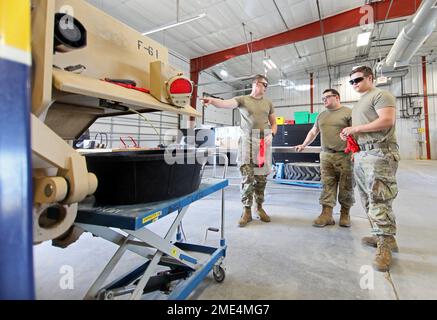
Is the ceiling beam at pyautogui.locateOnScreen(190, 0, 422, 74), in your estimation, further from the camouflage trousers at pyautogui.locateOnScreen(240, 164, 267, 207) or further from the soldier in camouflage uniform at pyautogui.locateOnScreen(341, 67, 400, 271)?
the camouflage trousers at pyautogui.locateOnScreen(240, 164, 267, 207)

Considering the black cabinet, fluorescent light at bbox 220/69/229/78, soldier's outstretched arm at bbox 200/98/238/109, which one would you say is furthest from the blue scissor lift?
fluorescent light at bbox 220/69/229/78

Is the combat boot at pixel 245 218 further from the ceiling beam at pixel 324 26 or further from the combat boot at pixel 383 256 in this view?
the ceiling beam at pixel 324 26

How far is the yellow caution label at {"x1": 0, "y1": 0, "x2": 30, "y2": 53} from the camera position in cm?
38

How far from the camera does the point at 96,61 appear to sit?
82 centimetres

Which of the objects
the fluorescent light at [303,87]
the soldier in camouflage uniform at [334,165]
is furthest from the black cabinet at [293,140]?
the fluorescent light at [303,87]

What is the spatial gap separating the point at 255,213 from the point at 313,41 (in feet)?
23.0

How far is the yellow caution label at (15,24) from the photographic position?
15.2 inches

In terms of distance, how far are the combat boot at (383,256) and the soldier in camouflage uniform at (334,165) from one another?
73cm

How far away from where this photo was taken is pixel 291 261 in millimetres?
1586

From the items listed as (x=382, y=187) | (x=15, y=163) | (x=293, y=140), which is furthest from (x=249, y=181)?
(x=293, y=140)

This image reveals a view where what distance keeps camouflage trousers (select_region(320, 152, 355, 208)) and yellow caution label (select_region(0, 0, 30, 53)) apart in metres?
2.41

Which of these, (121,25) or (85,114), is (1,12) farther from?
(85,114)

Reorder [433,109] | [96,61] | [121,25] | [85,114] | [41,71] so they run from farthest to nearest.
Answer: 1. [433,109]
2. [85,114]
3. [121,25]
4. [96,61]
5. [41,71]
